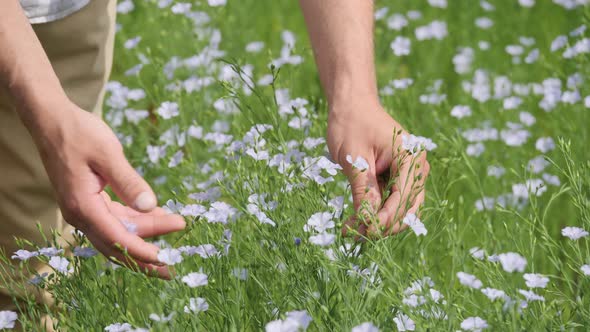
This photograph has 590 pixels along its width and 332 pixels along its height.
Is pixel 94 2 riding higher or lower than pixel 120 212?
higher

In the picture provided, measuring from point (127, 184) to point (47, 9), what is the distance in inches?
24.7

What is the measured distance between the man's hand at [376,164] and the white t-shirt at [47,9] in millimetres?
657

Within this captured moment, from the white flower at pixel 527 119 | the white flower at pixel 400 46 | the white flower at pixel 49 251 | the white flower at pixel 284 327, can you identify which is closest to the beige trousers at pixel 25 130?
the white flower at pixel 49 251

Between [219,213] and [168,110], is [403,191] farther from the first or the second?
[168,110]

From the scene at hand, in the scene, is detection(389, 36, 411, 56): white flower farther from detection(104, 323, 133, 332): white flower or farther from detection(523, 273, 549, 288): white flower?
detection(104, 323, 133, 332): white flower

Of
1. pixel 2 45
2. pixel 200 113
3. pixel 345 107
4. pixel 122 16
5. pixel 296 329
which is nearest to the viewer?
pixel 296 329

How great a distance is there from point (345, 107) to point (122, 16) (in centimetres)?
224

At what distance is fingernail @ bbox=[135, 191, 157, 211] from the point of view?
56.9 inches

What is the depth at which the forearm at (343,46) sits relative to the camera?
1771 mm

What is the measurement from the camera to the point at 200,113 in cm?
264

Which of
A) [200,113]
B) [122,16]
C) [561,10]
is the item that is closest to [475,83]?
[561,10]

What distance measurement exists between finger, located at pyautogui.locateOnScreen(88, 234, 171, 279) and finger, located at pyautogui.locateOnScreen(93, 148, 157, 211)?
106mm

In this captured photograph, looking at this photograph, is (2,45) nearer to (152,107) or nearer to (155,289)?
(155,289)

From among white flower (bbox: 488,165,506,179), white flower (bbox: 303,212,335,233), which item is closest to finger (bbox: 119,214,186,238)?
white flower (bbox: 303,212,335,233)
